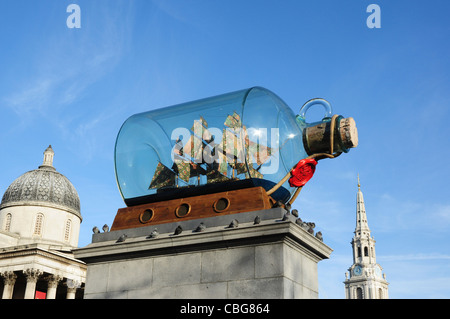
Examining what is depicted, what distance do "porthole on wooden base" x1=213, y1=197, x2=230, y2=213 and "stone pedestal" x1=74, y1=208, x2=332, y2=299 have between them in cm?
16

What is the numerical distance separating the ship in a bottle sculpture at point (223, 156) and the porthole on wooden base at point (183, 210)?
1 cm

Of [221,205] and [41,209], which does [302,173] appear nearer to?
[221,205]

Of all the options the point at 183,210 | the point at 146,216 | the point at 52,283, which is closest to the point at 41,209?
the point at 52,283

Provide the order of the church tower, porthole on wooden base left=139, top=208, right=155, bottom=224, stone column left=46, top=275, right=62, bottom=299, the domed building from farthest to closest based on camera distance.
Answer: the church tower → stone column left=46, top=275, right=62, bottom=299 → the domed building → porthole on wooden base left=139, top=208, right=155, bottom=224

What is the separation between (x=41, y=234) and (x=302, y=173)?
76071 millimetres

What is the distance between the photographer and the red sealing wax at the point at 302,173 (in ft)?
24.5

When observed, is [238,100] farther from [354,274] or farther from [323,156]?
[354,274]

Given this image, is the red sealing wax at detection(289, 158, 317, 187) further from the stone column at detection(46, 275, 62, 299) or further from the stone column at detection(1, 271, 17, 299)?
the stone column at detection(1, 271, 17, 299)

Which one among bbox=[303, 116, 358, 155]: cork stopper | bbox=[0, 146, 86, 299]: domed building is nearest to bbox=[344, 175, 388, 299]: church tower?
bbox=[0, 146, 86, 299]: domed building

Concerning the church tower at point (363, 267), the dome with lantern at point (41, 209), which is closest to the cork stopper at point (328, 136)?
the dome with lantern at point (41, 209)

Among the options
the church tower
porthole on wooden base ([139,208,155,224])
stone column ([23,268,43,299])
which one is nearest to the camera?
porthole on wooden base ([139,208,155,224])

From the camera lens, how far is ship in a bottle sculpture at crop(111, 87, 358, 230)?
738 cm

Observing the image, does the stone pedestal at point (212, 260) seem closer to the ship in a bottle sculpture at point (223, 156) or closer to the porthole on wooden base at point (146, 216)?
the porthole on wooden base at point (146, 216)

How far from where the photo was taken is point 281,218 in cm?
675
